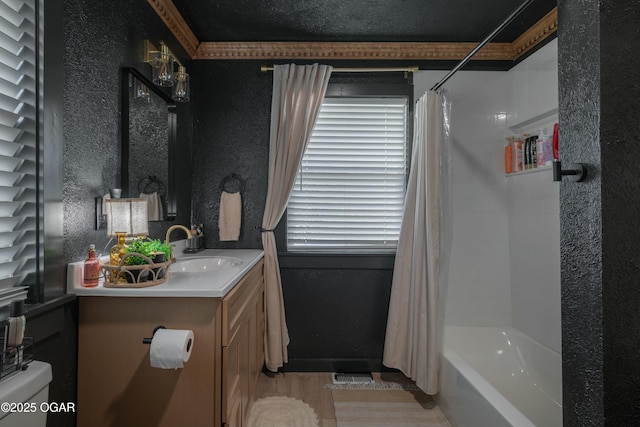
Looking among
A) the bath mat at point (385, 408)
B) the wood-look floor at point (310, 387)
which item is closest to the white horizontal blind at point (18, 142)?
the wood-look floor at point (310, 387)

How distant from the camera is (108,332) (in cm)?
127

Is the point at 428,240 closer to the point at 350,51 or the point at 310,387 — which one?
the point at 310,387

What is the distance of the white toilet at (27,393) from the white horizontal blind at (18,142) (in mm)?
367

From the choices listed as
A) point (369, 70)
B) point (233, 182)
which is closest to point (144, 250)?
point (233, 182)

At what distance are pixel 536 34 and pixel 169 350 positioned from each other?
2936mm

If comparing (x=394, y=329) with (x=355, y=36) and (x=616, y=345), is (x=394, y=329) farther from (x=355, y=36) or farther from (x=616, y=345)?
(x=355, y=36)

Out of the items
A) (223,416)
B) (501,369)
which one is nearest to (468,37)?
(501,369)

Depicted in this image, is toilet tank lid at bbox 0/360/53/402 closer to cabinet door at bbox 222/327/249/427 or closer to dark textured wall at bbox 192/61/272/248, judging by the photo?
cabinet door at bbox 222/327/249/427

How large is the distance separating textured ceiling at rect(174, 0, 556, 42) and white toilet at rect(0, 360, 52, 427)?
2.14 metres

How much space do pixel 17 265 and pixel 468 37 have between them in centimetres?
296

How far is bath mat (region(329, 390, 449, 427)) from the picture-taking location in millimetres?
1957

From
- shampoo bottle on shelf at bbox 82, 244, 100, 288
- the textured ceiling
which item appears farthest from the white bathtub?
the textured ceiling

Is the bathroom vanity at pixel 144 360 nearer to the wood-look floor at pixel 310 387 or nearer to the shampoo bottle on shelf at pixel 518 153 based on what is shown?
the wood-look floor at pixel 310 387

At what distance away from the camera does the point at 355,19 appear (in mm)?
2238
